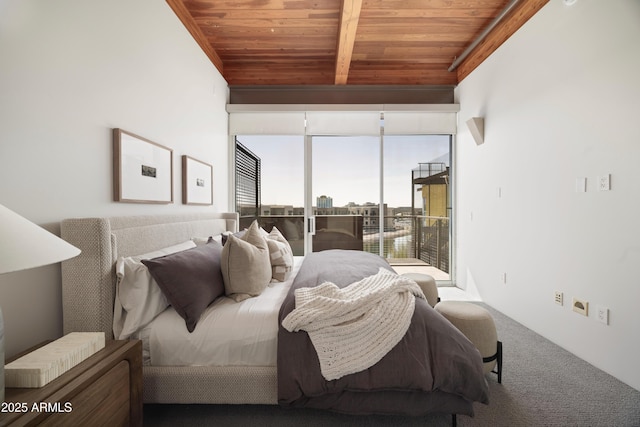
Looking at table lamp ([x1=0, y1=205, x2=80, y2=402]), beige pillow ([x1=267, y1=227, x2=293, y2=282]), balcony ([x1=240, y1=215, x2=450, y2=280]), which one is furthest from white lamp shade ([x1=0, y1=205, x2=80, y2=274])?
balcony ([x1=240, y1=215, x2=450, y2=280])

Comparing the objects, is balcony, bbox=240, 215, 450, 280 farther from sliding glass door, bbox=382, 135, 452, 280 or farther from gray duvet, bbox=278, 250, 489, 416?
gray duvet, bbox=278, 250, 489, 416

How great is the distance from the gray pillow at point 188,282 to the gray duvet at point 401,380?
51 centimetres

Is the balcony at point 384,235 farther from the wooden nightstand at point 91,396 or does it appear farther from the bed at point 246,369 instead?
the wooden nightstand at point 91,396

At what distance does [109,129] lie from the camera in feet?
5.66

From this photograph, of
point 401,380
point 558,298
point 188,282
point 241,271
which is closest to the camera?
point 401,380

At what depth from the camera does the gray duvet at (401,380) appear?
129 cm

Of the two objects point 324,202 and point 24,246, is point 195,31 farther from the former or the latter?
point 24,246

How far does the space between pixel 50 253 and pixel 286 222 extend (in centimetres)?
341

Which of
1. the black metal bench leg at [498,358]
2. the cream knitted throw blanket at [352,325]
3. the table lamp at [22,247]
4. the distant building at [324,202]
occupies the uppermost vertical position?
the distant building at [324,202]

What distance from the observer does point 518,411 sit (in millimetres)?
1598

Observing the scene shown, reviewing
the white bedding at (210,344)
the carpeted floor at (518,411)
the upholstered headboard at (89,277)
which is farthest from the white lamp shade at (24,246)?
the carpeted floor at (518,411)

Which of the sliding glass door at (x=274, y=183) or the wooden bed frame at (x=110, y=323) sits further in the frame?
the sliding glass door at (x=274, y=183)

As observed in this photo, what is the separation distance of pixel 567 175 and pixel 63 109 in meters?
3.46

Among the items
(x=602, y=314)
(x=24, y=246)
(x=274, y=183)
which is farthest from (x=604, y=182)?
(x=274, y=183)
